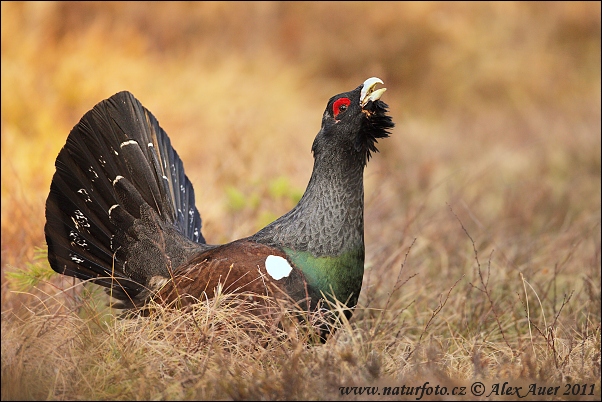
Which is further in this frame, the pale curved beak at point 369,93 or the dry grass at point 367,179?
the pale curved beak at point 369,93

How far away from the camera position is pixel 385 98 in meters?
12.9

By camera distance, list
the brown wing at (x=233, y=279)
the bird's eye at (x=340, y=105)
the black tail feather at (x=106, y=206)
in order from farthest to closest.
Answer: the black tail feather at (x=106, y=206), the bird's eye at (x=340, y=105), the brown wing at (x=233, y=279)

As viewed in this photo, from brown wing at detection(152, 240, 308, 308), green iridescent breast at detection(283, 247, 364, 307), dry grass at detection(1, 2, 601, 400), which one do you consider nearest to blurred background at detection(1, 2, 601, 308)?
dry grass at detection(1, 2, 601, 400)

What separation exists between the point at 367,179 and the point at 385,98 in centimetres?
492

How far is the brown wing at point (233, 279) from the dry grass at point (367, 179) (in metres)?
0.14

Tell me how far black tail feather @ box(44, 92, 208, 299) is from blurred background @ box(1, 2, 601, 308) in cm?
73

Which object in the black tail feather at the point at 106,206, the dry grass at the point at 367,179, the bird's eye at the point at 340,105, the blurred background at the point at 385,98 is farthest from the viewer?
the blurred background at the point at 385,98

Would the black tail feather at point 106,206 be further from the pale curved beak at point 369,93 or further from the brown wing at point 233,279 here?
the pale curved beak at point 369,93

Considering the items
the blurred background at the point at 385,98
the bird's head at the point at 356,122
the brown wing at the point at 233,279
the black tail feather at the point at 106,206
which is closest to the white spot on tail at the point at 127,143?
the black tail feather at the point at 106,206

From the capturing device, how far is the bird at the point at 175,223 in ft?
11.9

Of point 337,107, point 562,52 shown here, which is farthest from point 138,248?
point 562,52

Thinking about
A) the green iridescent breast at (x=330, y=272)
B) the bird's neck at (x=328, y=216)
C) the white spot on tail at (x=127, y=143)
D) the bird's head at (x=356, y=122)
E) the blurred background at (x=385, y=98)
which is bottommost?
the green iridescent breast at (x=330, y=272)

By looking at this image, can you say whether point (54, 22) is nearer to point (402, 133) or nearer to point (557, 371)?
point (402, 133)

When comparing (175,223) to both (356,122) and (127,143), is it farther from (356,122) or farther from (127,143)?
(356,122)
